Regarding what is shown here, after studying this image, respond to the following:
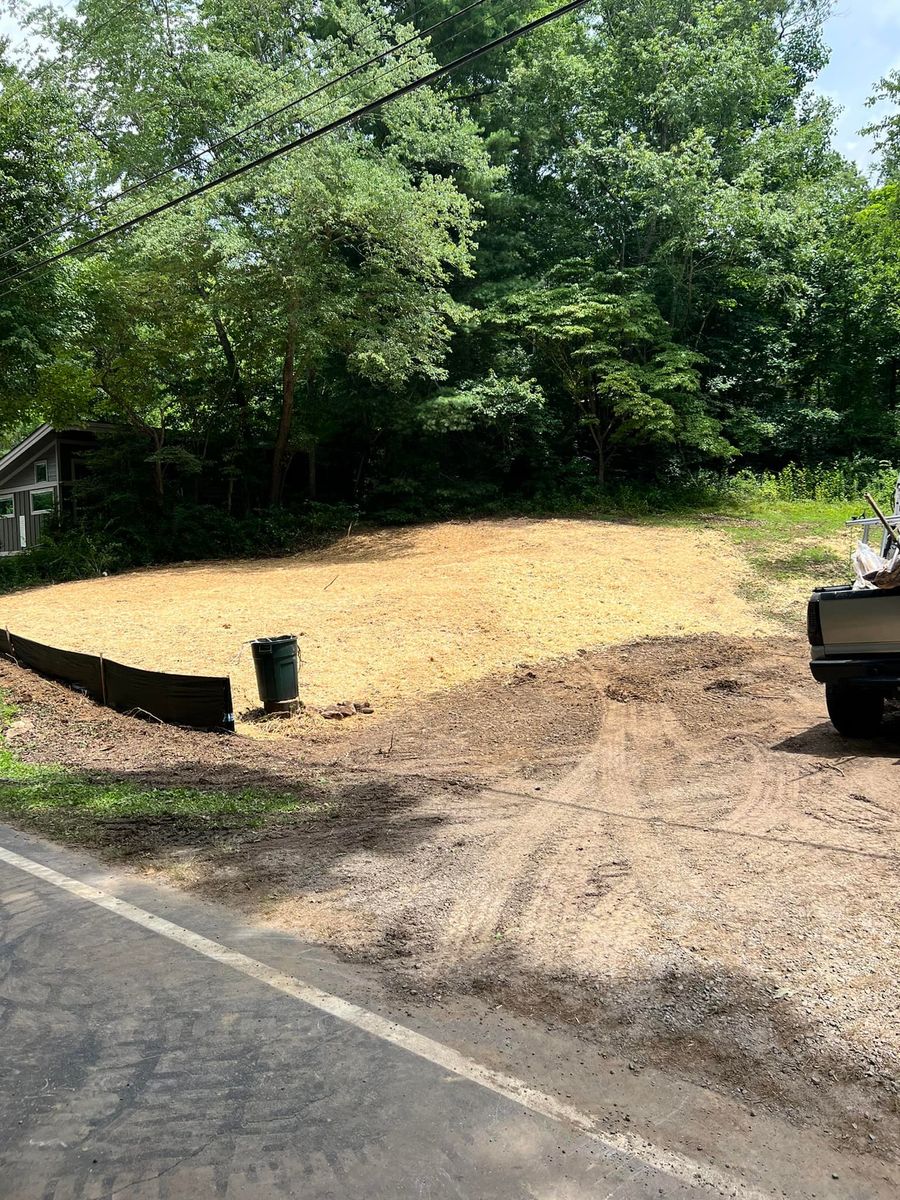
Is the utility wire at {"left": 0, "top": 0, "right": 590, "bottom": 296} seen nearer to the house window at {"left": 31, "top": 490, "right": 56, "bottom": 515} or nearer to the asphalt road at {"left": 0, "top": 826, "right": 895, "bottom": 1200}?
the asphalt road at {"left": 0, "top": 826, "right": 895, "bottom": 1200}

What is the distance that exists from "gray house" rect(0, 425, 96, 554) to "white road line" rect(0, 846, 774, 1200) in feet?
83.0

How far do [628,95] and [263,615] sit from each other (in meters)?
21.9

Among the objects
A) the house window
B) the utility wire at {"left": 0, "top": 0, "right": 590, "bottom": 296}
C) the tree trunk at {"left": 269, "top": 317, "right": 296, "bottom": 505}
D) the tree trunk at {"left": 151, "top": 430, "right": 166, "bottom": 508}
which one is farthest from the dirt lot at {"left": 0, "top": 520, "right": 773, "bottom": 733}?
the house window

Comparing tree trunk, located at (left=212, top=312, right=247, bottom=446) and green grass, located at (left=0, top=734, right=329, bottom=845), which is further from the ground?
tree trunk, located at (left=212, top=312, right=247, bottom=446)

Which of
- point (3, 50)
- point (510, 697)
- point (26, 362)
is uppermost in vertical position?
point (3, 50)

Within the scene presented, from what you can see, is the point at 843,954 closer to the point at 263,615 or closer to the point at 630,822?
the point at 630,822

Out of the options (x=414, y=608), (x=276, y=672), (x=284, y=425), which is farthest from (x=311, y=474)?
(x=276, y=672)

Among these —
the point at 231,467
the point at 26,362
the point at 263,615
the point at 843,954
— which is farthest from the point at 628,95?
the point at 843,954

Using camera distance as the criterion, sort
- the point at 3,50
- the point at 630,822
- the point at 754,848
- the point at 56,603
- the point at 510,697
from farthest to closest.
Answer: the point at 3,50 → the point at 56,603 → the point at 510,697 → the point at 630,822 → the point at 754,848

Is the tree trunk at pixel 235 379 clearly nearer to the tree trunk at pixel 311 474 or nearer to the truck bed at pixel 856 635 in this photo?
the tree trunk at pixel 311 474

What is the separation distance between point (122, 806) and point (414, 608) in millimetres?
8522

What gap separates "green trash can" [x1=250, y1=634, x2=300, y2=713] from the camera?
10.0m

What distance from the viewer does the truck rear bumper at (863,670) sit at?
6914 mm

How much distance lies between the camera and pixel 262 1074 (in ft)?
10.1
